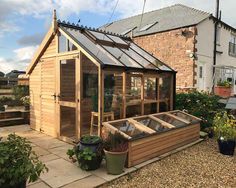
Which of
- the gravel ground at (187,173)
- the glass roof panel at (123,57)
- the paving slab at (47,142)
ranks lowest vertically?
the gravel ground at (187,173)

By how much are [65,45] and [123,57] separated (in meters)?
1.69

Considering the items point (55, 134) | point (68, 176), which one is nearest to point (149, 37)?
point (55, 134)

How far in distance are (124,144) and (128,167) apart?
0.55 meters

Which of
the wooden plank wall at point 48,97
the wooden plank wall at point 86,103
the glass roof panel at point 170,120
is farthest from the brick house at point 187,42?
the wooden plank wall at point 86,103

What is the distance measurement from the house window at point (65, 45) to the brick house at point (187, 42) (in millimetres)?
6272

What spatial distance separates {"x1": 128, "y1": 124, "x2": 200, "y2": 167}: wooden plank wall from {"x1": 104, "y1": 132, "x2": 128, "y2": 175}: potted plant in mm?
249

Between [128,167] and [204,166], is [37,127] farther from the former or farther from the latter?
[204,166]

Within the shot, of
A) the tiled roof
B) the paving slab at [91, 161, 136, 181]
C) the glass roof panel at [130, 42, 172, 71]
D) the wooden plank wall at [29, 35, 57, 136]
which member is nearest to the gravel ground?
the paving slab at [91, 161, 136, 181]

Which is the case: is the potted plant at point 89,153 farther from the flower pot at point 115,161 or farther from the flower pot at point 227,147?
the flower pot at point 227,147

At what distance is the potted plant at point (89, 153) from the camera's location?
4.47m

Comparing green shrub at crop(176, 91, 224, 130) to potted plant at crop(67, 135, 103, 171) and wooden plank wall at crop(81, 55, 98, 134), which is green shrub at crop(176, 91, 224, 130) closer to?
wooden plank wall at crop(81, 55, 98, 134)

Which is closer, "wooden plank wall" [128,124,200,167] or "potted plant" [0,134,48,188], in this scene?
"potted plant" [0,134,48,188]

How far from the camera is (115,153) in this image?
4.36 metres

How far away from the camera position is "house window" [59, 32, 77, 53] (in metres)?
6.23
